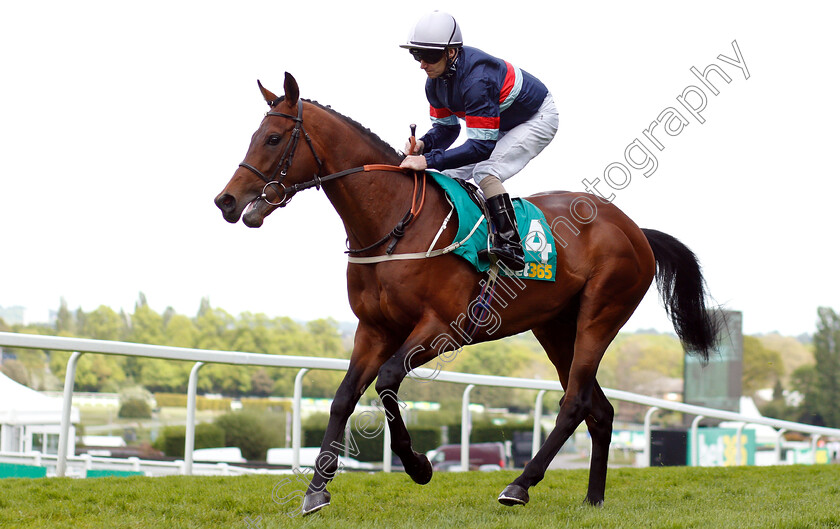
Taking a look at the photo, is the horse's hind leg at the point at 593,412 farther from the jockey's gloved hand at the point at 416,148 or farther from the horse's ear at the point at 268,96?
the horse's ear at the point at 268,96

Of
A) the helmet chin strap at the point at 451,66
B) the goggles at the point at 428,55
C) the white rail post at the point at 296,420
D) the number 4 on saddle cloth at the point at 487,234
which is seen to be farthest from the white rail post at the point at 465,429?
the goggles at the point at 428,55

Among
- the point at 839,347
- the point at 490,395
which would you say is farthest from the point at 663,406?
the point at 839,347

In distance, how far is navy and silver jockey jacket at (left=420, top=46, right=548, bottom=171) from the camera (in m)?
4.32

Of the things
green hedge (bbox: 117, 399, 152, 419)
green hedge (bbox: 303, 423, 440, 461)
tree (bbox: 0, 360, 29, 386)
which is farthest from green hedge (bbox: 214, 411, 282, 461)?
tree (bbox: 0, 360, 29, 386)

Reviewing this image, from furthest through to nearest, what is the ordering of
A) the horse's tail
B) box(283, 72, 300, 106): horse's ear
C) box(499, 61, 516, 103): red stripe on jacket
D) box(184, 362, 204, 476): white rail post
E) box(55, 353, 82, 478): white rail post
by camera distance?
the horse's tail, box(184, 362, 204, 476): white rail post, box(55, 353, 82, 478): white rail post, box(499, 61, 516, 103): red stripe on jacket, box(283, 72, 300, 106): horse's ear

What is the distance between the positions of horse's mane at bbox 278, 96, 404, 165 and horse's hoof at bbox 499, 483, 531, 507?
5.88ft

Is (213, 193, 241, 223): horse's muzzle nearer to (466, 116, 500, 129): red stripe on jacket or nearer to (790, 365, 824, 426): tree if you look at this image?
(466, 116, 500, 129): red stripe on jacket

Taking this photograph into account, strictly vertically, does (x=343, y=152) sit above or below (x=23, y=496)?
above

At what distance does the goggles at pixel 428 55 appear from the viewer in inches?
169

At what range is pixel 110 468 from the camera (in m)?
8.44

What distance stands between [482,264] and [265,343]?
182 feet

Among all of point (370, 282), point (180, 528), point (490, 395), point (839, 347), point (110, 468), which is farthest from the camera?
point (839, 347)

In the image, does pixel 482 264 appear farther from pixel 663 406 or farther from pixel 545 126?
pixel 663 406

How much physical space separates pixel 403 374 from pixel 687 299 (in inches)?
105
